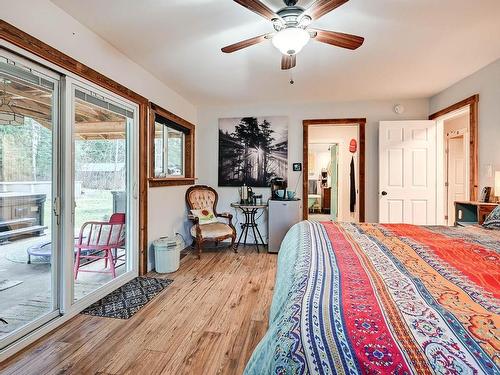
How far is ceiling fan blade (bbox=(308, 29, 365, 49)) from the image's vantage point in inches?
77.9

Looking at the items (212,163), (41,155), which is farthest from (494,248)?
(212,163)

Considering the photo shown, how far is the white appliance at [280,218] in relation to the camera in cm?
436

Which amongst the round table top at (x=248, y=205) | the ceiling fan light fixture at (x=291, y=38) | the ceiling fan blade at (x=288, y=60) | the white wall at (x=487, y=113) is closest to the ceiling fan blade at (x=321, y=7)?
the ceiling fan light fixture at (x=291, y=38)

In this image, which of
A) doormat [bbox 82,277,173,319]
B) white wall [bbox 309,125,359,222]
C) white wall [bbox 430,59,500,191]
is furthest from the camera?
white wall [bbox 309,125,359,222]

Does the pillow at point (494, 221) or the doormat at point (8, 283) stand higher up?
the pillow at point (494, 221)

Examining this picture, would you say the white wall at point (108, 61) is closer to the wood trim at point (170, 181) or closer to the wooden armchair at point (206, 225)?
the wood trim at point (170, 181)

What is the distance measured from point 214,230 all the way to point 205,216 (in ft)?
1.29

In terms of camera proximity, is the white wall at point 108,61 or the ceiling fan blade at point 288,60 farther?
the ceiling fan blade at point 288,60

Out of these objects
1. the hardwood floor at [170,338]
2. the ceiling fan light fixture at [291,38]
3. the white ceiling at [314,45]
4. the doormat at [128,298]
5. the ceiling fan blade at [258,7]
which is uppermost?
the white ceiling at [314,45]

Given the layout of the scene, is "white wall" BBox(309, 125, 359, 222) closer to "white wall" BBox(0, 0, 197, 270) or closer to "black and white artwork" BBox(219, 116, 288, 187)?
"black and white artwork" BBox(219, 116, 288, 187)

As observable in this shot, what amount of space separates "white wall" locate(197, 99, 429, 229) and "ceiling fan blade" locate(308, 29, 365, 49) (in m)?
2.56

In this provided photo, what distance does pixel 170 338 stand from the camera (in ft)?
6.56

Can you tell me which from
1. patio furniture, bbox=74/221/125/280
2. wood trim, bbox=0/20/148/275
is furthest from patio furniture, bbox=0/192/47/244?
wood trim, bbox=0/20/148/275

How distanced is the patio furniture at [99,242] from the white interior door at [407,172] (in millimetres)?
3799
